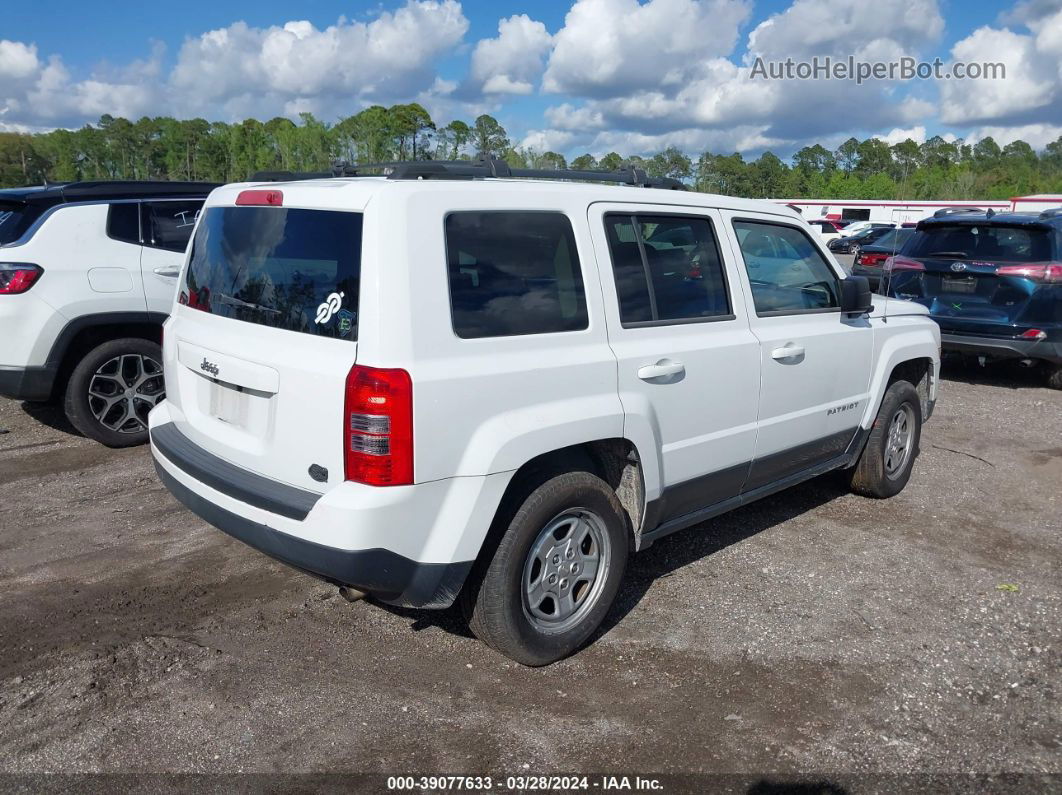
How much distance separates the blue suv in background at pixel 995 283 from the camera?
8703 millimetres

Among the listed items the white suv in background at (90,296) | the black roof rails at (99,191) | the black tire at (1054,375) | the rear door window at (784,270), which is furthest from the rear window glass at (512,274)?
the black tire at (1054,375)

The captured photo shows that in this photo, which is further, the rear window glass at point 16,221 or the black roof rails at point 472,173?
the rear window glass at point 16,221

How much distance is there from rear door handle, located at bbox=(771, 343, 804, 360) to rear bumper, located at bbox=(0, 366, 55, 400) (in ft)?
15.8

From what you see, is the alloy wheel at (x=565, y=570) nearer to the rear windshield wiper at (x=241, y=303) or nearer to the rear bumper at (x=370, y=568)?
the rear bumper at (x=370, y=568)

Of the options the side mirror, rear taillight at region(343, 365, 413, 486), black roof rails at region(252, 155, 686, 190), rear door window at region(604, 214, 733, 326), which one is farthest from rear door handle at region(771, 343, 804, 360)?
rear taillight at region(343, 365, 413, 486)

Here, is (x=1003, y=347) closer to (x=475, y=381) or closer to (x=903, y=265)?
(x=903, y=265)

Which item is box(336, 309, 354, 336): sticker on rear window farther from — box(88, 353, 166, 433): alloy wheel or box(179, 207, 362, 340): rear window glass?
box(88, 353, 166, 433): alloy wheel

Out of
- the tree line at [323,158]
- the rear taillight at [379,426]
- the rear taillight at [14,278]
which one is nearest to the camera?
the rear taillight at [379,426]

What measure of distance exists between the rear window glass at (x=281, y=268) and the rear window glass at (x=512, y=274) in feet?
1.24

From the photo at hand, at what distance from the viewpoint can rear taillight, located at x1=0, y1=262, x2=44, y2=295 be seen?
232 inches

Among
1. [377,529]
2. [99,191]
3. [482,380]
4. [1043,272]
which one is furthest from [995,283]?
[99,191]

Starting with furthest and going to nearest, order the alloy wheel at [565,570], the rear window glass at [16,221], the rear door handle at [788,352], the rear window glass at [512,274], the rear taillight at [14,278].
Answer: the rear window glass at [16,221]
the rear taillight at [14,278]
the rear door handle at [788,352]
the alloy wheel at [565,570]
the rear window glass at [512,274]

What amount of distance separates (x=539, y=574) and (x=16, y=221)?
4881 mm

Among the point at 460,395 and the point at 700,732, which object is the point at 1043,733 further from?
the point at 460,395
